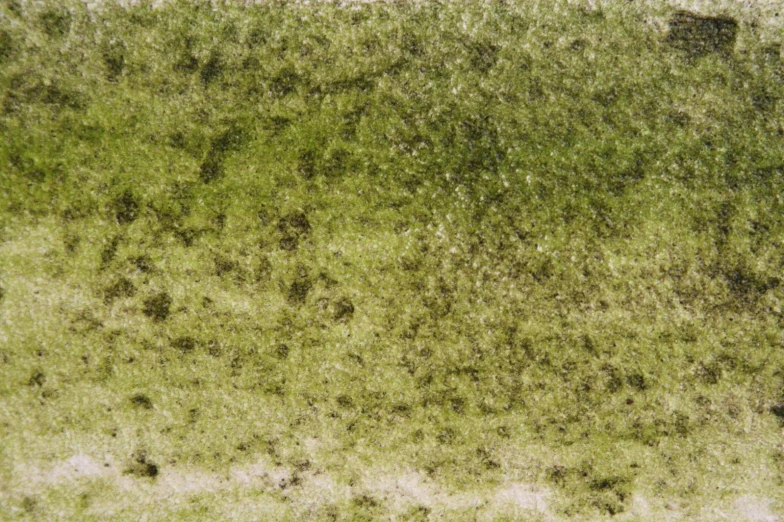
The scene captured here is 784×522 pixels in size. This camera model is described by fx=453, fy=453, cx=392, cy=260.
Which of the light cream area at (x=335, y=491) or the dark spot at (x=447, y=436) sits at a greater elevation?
the dark spot at (x=447, y=436)

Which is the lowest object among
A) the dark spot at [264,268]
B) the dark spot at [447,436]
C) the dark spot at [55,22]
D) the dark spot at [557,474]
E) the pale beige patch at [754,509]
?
the pale beige patch at [754,509]

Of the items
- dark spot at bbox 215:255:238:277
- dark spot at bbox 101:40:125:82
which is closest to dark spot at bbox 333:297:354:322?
A: dark spot at bbox 215:255:238:277

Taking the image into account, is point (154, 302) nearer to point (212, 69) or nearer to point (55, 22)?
point (212, 69)

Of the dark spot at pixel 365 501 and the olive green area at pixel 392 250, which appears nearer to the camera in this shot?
the olive green area at pixel 392 250

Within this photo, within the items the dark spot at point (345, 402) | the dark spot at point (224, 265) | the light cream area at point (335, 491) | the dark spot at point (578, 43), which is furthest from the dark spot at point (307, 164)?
the light cream area at point (335, 491)

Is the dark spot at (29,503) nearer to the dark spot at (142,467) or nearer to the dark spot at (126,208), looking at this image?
the dark spot at (142,467)
